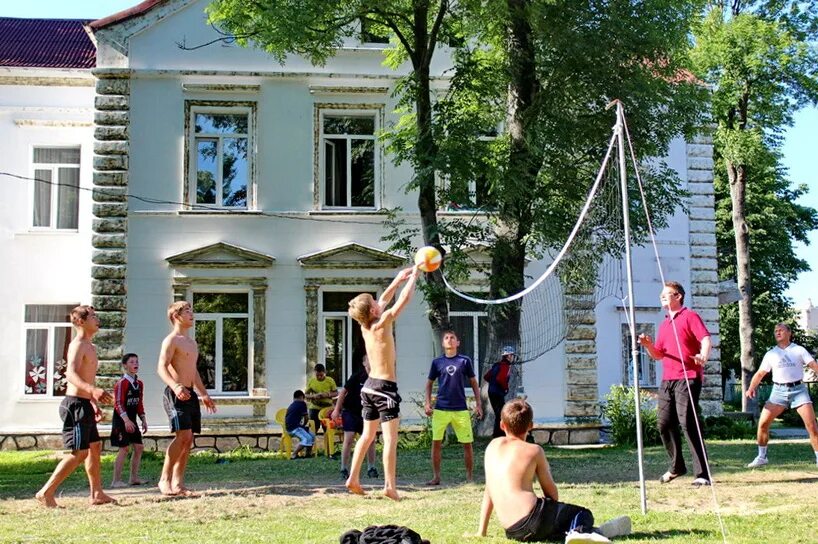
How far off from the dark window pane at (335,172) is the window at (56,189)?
5827 mm

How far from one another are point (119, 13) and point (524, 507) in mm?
17990

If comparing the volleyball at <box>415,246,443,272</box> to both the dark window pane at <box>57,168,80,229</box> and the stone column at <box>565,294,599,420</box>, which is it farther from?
the dark window pane at <box>57,168,80,229</box>

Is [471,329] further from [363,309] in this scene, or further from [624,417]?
[363,309]

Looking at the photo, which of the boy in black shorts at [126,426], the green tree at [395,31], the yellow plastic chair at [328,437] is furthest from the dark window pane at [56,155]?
the boy in black shorts at [126,426]

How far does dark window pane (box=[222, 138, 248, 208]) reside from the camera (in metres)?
22.2

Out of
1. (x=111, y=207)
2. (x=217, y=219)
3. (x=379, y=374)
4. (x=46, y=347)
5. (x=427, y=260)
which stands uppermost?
(x=111, y=207)

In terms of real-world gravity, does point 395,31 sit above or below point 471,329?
above

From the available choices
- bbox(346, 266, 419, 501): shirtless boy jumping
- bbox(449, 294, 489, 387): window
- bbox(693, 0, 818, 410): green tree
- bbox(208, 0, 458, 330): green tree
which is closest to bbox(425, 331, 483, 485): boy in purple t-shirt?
bbox(346, 266, 419, 501): shirtless boy jumping

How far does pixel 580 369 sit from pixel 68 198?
491 inches

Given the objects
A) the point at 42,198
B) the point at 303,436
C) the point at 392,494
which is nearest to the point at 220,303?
the point at 303,436

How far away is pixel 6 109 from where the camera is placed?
22625 millimetres

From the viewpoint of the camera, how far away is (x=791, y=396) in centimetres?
1231

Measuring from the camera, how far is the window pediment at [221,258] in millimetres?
21500

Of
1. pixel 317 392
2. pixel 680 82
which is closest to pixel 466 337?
pixel 317 392
